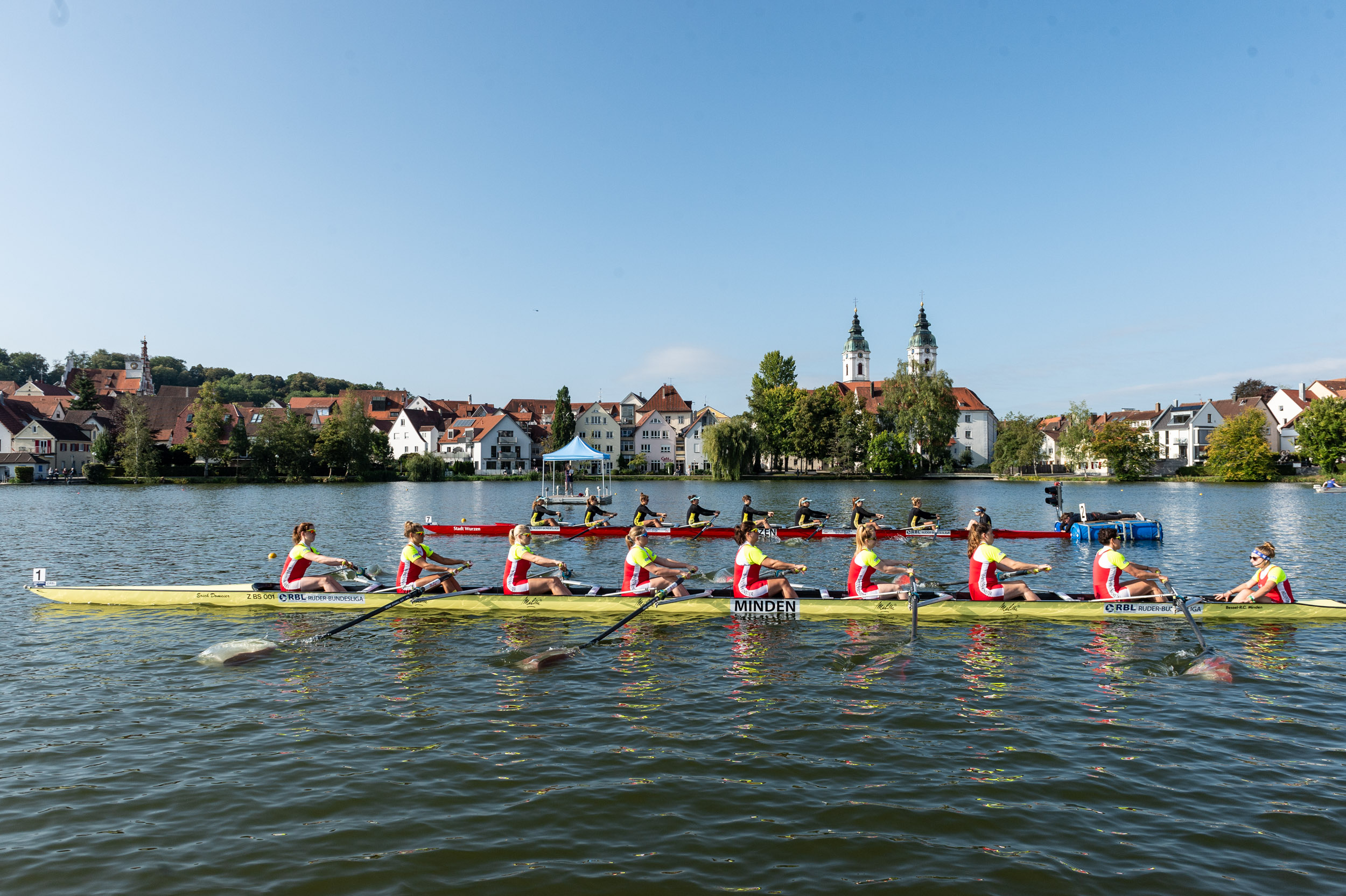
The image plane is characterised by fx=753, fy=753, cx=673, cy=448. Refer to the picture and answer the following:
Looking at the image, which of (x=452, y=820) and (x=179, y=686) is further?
(x=179, y=686)

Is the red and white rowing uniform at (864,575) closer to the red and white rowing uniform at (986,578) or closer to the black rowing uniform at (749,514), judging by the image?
the red and white rowing uniform at (986,578)

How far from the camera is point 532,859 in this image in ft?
18.7

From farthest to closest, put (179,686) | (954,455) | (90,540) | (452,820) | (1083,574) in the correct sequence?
(954,455)
(90,540)
(1083,574)
(179,686)
(452,820)

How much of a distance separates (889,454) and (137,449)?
253ft

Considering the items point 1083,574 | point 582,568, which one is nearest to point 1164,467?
point 1083,574

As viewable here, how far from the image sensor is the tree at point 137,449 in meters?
71.1

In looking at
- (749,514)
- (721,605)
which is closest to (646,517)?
(749,514)

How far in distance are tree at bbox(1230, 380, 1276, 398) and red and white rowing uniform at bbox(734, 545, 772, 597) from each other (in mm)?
127350

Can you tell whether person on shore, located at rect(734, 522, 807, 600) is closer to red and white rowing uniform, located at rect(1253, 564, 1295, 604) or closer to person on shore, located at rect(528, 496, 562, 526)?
red and white rowing uniform, located at rect(1253, 564, 1295, 604)

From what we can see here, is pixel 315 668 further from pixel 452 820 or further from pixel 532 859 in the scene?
pixel 532 859

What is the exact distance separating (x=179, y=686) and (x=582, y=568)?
37.6 feet

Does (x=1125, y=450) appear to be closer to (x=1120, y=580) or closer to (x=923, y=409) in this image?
(x=923, y=409)

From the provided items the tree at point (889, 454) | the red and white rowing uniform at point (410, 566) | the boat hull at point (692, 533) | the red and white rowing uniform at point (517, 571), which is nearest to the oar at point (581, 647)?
the red and white rowing uniform at point (517, 571)

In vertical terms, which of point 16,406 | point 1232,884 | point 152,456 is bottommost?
point 1232,884
